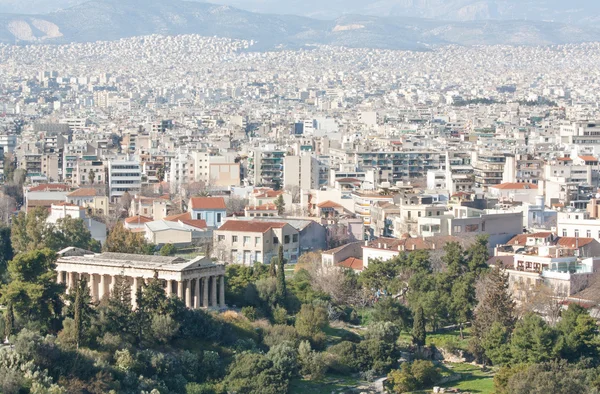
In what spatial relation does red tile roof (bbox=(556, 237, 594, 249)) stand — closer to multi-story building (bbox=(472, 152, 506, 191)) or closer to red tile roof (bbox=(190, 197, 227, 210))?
red tile roof (bbox=(190, 197, 227, 210))

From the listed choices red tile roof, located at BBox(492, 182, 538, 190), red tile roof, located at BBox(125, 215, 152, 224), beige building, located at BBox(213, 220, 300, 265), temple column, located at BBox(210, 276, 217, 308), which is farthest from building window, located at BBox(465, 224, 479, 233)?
temple column, located at BBox(210, 276, 217, 308)

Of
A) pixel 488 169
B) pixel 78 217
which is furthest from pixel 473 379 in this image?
pixel 488 169

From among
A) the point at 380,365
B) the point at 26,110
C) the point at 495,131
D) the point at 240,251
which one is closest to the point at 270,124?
the point at 495,131

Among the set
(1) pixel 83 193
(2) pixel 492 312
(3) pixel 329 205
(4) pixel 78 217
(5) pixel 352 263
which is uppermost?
(1) pixel 83 193

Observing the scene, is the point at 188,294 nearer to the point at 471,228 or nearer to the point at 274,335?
the point at 274,335

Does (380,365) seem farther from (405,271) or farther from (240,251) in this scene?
(240,251)

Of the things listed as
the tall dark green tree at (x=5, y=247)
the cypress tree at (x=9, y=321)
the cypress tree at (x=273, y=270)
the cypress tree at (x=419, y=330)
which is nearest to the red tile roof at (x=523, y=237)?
the cypress tree at (x=273, y=270)
